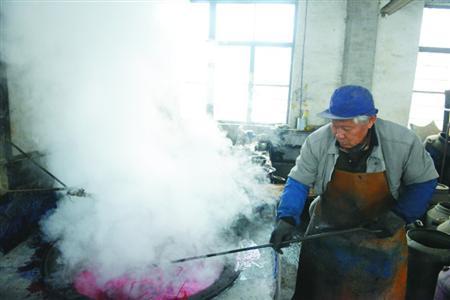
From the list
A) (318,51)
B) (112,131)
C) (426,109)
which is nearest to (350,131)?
(112,131)

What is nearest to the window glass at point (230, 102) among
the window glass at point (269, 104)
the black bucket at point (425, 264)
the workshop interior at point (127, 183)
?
the window glass at point (269, 104)

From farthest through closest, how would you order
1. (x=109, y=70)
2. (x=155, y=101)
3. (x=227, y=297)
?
(x=155, y=101), (x=109, y=70), (x=227, y=297)

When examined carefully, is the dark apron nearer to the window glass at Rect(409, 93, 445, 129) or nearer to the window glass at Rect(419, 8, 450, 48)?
the window glass at Rect(409, 93, 445, 129)

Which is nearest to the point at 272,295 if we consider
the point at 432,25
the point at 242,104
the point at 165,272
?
the point at 165,272

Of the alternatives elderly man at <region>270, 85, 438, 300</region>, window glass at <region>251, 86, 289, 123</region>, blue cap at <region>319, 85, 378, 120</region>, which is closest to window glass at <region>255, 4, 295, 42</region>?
window glass at <region>251, 86, 289, 123</region>

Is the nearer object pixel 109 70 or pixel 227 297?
pixel 227 297

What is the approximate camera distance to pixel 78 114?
11.7 feet

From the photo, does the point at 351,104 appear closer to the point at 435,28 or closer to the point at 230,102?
the point at 230,102

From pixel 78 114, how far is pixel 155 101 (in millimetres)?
914

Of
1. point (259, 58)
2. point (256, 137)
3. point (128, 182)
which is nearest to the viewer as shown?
point (128, 182)

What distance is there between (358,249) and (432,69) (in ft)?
25.6

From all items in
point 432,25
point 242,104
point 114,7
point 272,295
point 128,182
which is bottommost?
point 272,295

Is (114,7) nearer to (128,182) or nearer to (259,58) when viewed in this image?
(128,182)

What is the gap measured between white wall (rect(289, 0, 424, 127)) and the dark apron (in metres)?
5.96
